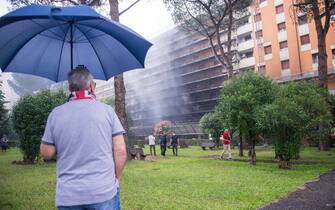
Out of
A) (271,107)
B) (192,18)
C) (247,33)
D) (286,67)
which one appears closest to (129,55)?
(271,107)

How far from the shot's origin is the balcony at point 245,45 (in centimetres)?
5197

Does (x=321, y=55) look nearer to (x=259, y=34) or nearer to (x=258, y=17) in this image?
(x=259, y=34)

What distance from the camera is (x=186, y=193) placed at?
9133mm

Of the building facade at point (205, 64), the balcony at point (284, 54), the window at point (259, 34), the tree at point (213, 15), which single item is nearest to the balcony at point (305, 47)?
the building facade at point (205, 64)

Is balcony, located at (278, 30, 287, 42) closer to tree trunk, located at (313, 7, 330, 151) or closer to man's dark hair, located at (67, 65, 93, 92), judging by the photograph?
tree trunk, located at (313, 7, 330, 151)

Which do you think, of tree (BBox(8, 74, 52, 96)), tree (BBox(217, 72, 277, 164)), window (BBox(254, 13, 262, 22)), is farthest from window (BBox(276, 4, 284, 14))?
tree (BBox(8, 74, 52, 96))

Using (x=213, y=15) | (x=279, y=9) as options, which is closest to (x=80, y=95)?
(x=213, y=15)

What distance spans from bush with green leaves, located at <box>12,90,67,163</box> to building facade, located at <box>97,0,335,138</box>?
1987 centimetres

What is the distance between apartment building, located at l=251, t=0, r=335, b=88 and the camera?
40969 mm

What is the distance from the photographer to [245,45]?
53.3 metres

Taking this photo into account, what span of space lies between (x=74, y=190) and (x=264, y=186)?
8.47 metres

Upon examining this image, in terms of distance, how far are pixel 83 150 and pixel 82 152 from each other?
2cm

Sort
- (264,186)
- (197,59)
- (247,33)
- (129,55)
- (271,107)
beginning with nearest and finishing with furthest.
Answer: (129,55) < (264,186) < (271,107) < (247,33) < (197,59)

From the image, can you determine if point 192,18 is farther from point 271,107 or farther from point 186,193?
point 186,193
